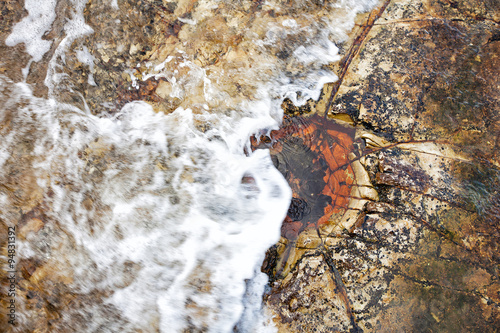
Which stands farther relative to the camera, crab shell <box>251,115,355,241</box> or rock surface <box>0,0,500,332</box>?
crab shell <box>251,115,355,241</box>

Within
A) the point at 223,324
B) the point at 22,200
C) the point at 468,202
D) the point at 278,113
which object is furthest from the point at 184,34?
the point at 468,202

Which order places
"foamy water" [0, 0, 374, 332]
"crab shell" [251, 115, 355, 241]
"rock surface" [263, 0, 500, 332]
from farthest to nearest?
1. "crab shell" [251, 115, 355, 241]
2. "foamy water" [0, 0, 374, 332]
3. "rock surface" [263, 0, 500, 332]

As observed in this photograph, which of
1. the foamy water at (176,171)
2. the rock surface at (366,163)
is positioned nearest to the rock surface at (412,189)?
the rock surface at (366,163)

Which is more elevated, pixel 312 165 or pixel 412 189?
pixel 312 165

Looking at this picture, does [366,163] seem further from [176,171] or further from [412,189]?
[176,171]

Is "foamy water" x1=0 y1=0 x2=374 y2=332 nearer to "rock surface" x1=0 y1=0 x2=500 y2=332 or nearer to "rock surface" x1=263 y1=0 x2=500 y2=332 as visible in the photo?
"rock surface" x1=0 y1=0 x2=500 y2=332

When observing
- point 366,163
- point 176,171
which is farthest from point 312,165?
point 176,171

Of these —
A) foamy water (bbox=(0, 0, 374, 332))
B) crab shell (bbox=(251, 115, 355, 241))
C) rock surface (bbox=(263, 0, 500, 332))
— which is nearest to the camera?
rock surface (bbox=(263, 0, 500, 332))

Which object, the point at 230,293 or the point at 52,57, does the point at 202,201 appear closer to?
the point at 230,293

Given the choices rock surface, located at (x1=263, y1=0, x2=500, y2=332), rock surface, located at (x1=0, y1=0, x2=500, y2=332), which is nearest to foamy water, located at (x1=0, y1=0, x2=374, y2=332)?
rock surface, located at (x1=0, y1=0, x2=500, y2=332)

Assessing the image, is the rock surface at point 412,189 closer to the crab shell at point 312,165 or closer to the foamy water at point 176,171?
the crab shell at point 312,165
